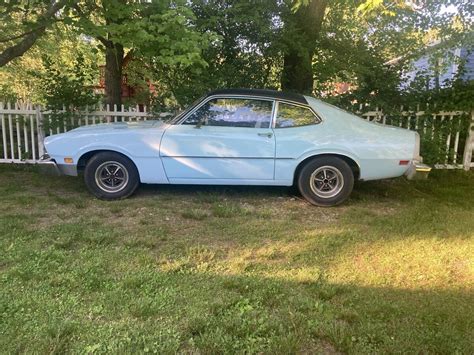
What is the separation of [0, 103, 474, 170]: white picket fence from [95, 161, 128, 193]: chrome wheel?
234 cm

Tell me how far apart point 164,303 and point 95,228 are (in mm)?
2000

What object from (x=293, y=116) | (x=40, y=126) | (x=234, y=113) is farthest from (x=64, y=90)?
(x=293, y=116)

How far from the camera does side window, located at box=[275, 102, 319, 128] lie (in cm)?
624

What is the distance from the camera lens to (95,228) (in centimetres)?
507

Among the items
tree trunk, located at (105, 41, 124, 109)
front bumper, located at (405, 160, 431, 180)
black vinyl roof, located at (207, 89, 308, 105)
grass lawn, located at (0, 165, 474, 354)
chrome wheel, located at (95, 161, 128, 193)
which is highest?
tree trunk, located at (105, 41, 124, 109)

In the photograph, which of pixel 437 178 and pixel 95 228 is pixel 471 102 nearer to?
pixel 437 178

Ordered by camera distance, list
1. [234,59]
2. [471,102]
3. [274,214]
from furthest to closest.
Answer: [234,59], [471,102], [274,214]

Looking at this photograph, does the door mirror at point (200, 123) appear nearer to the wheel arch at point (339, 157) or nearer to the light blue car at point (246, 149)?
the light blue car at point (246, 149)

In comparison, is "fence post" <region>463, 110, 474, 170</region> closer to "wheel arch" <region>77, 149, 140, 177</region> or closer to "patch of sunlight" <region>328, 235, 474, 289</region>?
→ "patch of sunlight" <region>328, 235, 474, 289</region>

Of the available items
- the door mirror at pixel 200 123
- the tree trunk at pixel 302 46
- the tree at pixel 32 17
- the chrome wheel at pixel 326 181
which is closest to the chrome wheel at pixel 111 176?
the door mirror at pixel 200 123

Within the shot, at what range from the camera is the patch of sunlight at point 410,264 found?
13.0ft

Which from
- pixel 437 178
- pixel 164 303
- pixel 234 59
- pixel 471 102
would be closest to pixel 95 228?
pixel 164 303

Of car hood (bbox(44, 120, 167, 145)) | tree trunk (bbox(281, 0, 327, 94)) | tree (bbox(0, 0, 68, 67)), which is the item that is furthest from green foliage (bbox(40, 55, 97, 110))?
Answer: tree trunk (bbox(281, 0, 327, 94))

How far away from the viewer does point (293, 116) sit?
20.6 feet
